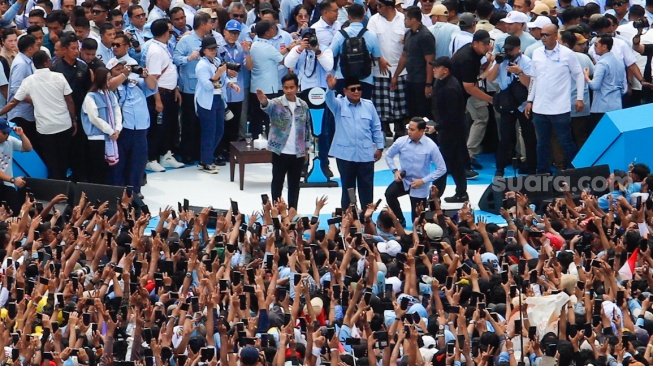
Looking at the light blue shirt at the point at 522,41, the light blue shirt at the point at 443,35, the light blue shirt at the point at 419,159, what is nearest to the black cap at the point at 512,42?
the light blue shirt at the point at 522,41

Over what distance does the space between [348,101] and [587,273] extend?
3.65 metres

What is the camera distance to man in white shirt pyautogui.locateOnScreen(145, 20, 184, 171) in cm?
1562

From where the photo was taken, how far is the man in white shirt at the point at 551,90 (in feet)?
50.4

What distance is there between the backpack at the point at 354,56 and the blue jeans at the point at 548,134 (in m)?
1.87

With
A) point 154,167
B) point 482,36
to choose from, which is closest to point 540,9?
point 482,36

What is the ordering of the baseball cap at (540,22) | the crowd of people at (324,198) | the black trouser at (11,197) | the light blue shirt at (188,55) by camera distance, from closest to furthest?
the crowd of people at (324,198) → the black trouser at (11,197) → the baseball cap at (540,22) → the light blue shirt at (188,55)

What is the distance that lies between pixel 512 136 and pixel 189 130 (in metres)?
3.41

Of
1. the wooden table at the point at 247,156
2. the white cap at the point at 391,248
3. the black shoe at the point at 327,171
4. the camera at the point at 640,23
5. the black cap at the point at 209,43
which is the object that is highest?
the camera at the point at 640,23

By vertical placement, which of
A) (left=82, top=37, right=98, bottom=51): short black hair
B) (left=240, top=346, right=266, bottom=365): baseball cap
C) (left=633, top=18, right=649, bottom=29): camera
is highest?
(left=633, top=18, right=649, bottom=29): camera

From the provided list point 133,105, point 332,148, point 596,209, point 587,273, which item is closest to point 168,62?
point 133,105

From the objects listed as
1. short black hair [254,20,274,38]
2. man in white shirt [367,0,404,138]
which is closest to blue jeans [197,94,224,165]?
short black hair [254,20,274,38]

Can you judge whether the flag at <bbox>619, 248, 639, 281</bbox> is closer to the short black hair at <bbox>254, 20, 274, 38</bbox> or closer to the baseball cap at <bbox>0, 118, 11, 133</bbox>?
the baseball cap at <bbox>0, 118, 11, 133</bbox>

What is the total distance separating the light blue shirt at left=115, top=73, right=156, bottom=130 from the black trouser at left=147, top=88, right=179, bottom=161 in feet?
3.03

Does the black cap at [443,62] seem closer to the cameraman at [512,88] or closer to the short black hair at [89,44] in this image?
the cameraman at [512,88]
